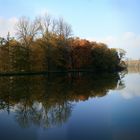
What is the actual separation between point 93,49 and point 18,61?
107ft

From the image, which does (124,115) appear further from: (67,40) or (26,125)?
(67,40)

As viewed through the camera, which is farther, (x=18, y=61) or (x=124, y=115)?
(x=18, y=61)

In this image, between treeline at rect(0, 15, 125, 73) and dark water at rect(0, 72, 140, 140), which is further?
treeline at rect(0, 15, 125, 73)

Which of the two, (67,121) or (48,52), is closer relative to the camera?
(67,121)

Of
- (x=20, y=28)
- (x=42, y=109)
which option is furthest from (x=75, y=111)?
(x=20, y=28)

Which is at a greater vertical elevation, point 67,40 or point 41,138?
point 67,40

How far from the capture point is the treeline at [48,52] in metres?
56.5

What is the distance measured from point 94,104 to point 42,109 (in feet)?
11.7

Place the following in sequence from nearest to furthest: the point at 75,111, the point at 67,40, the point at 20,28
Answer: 1. the point at 75,111
2. the point at 20,28
3. the point at 67,40

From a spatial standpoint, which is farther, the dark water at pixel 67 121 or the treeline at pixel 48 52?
the treeline at pixel 48 52

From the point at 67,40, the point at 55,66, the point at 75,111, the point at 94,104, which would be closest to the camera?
the point at 75,111

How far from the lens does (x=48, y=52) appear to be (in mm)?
64500

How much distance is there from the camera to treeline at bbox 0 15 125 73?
56453 millimetres

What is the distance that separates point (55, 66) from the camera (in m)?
67.5
